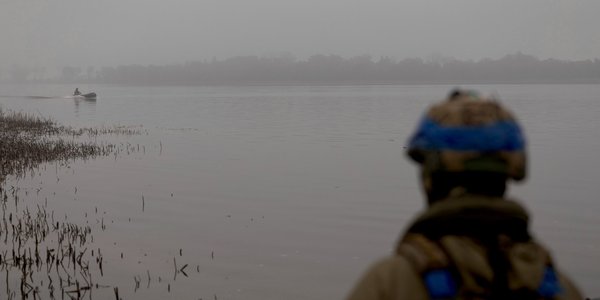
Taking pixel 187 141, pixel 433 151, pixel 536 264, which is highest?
pixel 433 151

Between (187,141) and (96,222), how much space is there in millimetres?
21747

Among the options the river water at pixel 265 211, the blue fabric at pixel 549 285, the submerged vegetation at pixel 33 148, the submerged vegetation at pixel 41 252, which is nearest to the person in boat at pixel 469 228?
the blue fabric at pixel 549 285

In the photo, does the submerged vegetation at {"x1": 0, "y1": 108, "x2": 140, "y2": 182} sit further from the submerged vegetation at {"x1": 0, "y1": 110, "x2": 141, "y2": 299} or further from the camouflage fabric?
the camouflage fabric

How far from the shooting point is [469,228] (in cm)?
228

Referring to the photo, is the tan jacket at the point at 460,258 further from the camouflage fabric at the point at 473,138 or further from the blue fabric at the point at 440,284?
the camouflage fabric at the point at 473,138

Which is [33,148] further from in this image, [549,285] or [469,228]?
[549,285]

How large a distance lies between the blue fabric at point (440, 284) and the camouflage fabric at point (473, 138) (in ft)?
1.35

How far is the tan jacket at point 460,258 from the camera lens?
220 centimetres

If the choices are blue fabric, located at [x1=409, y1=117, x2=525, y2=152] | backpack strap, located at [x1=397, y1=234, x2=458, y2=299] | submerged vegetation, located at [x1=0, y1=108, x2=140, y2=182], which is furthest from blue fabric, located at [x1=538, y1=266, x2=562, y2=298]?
submerged vegetation, located at [x1=0, y1=108, x2=140, y2=182]

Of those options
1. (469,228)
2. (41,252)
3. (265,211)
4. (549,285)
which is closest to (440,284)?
(469,228)

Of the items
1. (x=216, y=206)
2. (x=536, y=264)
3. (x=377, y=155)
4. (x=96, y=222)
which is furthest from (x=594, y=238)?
(x=377, y=155)

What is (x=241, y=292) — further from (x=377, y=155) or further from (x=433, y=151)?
(x=377, y=155)

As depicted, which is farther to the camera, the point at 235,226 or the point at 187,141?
the point at 187,141

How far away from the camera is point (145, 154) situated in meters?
29.5
